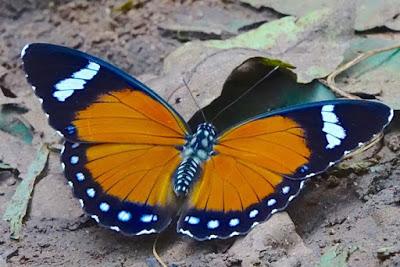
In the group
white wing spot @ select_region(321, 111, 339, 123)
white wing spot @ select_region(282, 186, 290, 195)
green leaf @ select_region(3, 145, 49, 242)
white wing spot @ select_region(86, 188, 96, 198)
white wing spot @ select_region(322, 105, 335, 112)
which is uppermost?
white wing spot @ select_region(322, 105, 335, 112)

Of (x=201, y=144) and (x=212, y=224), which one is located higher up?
(x=201, y=144)

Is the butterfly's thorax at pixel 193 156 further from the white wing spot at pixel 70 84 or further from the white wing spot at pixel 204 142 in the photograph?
the white wing spot at pixel 70 84

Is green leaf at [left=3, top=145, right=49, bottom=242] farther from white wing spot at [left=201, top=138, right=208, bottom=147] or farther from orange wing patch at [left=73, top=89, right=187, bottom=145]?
white wing spot at [left=201, top=138, right=208, bottom=147]

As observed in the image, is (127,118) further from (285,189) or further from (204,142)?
(285,189)

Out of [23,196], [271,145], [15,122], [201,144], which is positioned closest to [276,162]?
[271,145]

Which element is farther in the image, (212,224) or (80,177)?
(80,177)

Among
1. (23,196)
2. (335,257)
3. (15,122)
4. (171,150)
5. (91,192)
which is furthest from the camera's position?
(15,122)

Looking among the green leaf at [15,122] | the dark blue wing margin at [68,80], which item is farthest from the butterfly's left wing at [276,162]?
the green leaf at [15,122]

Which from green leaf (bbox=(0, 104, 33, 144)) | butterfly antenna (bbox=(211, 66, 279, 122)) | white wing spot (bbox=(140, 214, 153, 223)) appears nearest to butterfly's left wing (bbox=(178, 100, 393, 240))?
white wing spot (bbox=(140, 214, 153, 223))

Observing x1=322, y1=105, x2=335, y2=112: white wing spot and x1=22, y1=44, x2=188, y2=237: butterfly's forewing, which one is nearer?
x1=322, y1=105, x2=335, y2=112: white wing spot
